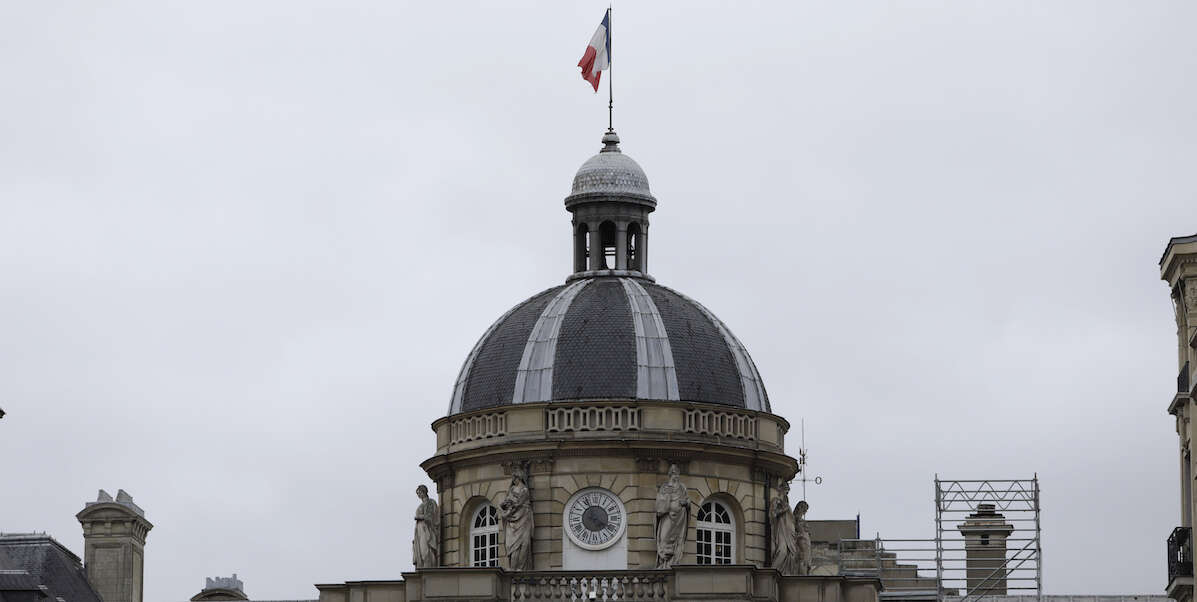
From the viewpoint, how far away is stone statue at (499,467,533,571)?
262ft

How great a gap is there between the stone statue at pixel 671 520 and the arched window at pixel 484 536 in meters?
5.06

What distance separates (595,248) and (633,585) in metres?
12.9

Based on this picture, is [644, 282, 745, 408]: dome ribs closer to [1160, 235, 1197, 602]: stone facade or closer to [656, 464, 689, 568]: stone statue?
[656, 464, 689, 568]: stone statue

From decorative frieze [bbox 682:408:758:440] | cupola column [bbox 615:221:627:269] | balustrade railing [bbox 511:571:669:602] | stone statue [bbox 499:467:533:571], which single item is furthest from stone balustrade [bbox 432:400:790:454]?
cupola column [bbox 615:221:627:269]

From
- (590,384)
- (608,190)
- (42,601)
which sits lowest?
(42,601)

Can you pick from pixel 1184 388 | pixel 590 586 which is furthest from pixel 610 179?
pixel 1184 388

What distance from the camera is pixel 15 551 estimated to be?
87.9 m

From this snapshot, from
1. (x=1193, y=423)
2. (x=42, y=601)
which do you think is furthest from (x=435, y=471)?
(x=1193, y=423)

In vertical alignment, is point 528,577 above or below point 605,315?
below

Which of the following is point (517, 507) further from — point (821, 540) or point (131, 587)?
point (821, 540)

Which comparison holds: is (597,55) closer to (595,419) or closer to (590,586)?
(595,419)

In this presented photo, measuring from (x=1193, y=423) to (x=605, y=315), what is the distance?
878 inches

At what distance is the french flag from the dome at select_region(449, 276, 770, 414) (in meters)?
6.40

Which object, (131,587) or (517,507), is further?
(131,587)
